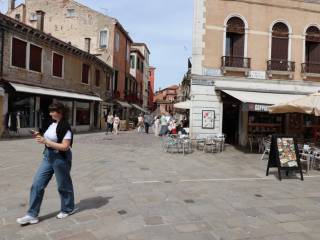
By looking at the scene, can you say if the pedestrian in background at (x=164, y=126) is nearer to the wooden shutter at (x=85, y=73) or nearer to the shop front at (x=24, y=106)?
Answer: the shop front at (x=24, y=106)

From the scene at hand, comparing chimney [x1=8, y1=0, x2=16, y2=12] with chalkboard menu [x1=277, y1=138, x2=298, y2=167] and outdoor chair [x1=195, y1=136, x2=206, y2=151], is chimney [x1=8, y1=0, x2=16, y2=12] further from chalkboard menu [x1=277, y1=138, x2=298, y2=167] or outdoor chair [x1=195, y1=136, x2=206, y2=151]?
chalkboard menu [x1=277, y1=138, x2=298, y2=167]

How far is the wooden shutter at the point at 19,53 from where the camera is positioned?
53.5ft

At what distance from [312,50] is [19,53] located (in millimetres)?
14118

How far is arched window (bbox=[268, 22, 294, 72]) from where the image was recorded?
14.0m

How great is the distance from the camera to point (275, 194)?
20.3ft

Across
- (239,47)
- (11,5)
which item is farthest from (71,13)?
(239,47)

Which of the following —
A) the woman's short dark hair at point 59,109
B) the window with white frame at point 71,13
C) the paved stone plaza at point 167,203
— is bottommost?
the paved stone plaza at point 167,203

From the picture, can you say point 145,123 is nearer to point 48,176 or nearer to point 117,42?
point 117,42

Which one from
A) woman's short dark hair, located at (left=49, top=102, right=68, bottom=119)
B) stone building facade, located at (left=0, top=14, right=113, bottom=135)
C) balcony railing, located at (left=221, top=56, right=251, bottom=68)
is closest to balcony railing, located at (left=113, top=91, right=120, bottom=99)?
stone building facade, located at (left=0, top=14, right=113, bottom=135)

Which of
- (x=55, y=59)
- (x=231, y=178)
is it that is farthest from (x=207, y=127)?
(x=55, y=59)

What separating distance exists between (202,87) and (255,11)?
405 cm

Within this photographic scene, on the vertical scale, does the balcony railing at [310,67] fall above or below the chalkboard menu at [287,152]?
above

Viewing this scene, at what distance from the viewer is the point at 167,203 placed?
5.37 metres

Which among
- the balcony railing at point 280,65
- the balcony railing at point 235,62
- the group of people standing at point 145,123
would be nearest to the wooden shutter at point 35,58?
the group of people standing at point 145,123
